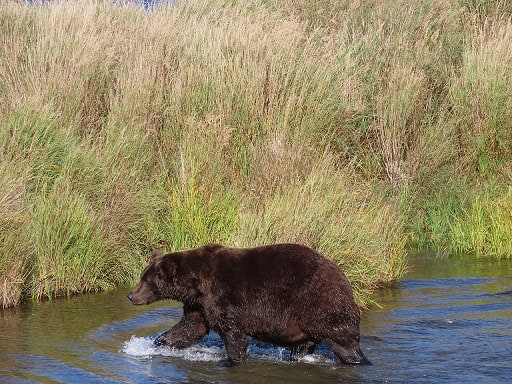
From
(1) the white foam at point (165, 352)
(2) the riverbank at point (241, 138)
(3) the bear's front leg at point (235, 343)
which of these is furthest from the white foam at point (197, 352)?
(2) the riverbank at point (241, 138)

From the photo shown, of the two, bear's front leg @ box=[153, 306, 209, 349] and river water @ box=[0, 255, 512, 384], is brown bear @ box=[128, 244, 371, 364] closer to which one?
bear's front leg @ box=[153, 306, 209, 349]

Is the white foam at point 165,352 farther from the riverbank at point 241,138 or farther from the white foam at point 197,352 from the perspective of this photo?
the riverbank at point 241,138

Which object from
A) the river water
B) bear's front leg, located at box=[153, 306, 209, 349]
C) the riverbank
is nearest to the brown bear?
bear's front leg, located at box=[153, 306, 209, 349]

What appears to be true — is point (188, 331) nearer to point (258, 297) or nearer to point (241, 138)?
point (258, 297)

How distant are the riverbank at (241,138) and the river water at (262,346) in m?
0.62

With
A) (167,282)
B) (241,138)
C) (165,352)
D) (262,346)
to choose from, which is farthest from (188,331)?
(241,138)

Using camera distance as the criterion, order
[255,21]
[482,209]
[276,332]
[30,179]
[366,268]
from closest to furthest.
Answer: [276,332] → [366,268] → [30,179] → [482,209] → [255,21]

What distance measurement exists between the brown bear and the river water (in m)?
0.23

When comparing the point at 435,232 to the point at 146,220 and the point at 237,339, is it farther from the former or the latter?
the point at 237,339

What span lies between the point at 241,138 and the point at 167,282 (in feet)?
17.1

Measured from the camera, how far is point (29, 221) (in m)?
11.3

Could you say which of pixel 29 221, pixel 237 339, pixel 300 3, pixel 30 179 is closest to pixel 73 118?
pixel 30 179

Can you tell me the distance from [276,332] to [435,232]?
6302 mm

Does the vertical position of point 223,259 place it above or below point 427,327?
above
